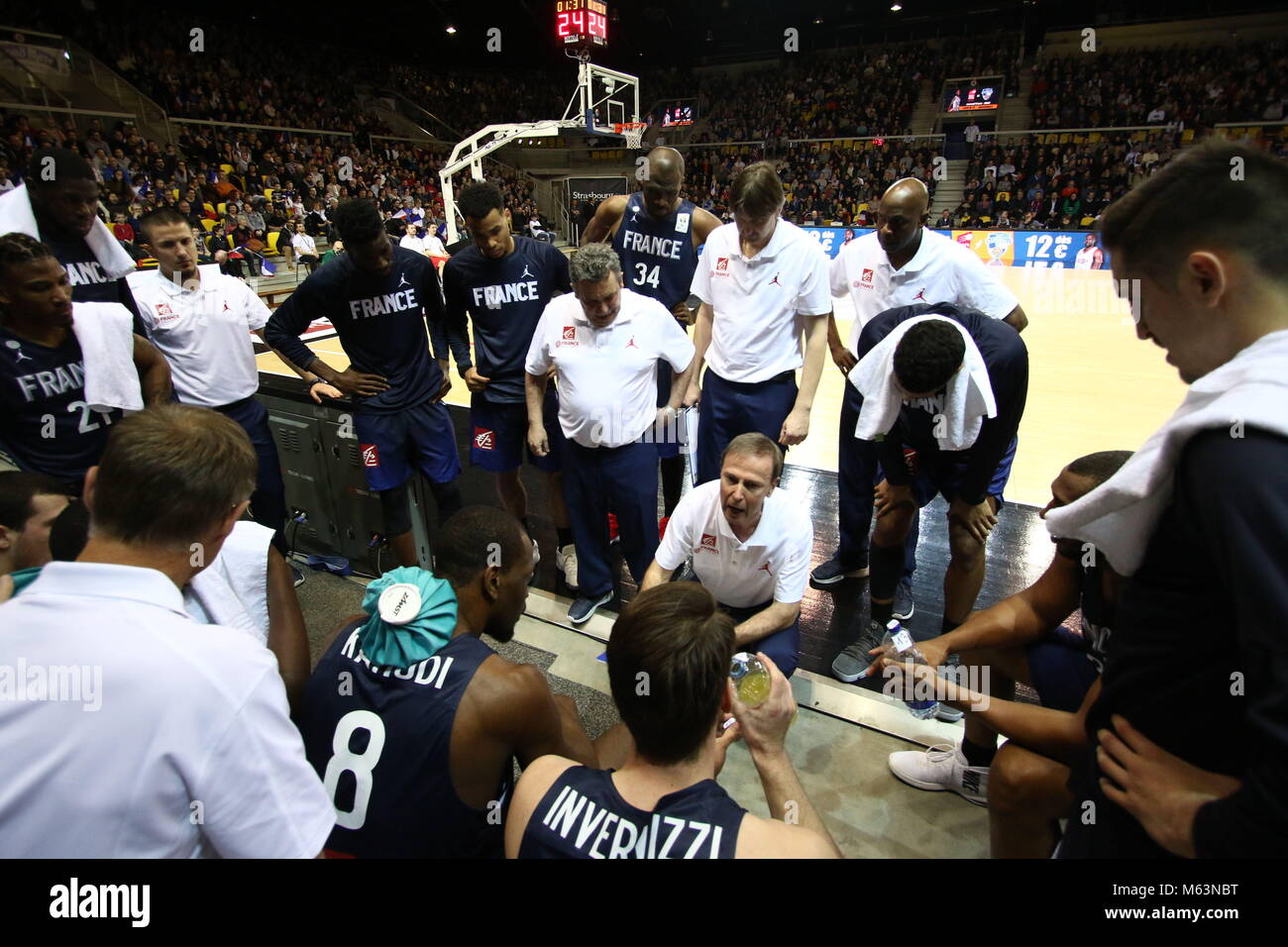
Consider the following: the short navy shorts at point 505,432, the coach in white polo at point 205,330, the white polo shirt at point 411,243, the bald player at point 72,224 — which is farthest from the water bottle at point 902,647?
the white polo shirt at point 411,243

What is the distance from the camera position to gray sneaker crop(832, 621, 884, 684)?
8.79ft

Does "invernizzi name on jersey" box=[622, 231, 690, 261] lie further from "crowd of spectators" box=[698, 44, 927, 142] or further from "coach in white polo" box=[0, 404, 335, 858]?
"crowd of spectators" box=[698, 44, 927, 142]

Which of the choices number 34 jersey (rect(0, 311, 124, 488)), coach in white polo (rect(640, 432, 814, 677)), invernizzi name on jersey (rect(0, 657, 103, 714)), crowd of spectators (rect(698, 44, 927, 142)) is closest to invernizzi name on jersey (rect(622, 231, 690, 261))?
coach in white polo (rect(640, 432, 814, 677))

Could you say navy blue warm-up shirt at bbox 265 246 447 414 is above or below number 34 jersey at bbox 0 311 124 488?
above

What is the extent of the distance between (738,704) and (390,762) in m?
0.74

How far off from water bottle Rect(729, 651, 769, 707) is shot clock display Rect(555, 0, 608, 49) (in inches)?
570

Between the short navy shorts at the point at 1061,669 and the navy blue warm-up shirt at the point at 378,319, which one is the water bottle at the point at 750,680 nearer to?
the short navy shorts at the point at 1061,669

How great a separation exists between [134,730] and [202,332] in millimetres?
2770

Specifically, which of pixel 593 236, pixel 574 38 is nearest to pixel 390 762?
pixel 593 236

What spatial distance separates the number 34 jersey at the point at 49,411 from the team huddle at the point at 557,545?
1 centimetres

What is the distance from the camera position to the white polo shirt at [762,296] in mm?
3002

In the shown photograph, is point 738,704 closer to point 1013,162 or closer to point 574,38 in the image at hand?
point 574,38

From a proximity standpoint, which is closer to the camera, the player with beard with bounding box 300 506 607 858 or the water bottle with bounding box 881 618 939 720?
the player with beard with bounding box 300 506 607 858
